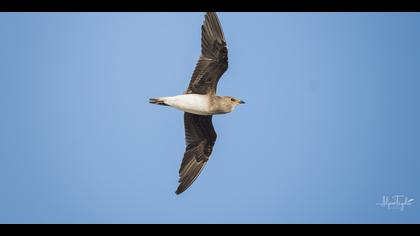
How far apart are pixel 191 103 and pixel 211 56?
1.20m

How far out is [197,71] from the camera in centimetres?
1770

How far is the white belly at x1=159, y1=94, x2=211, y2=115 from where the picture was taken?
1748 cm

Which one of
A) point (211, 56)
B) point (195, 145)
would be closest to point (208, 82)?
point (211, 56)

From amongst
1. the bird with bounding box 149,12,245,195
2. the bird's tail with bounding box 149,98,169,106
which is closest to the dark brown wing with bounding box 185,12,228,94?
the bird with bounding box 149,12,245,195

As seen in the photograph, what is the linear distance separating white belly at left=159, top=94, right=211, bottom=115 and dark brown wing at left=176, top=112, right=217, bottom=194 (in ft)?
3.38

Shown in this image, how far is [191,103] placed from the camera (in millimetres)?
17625

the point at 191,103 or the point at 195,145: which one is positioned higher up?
the point at 191,103

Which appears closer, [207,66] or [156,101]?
[156,101]

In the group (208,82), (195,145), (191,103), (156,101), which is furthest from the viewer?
(195,145)

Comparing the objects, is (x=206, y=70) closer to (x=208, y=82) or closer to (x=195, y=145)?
(x=208, y=82)

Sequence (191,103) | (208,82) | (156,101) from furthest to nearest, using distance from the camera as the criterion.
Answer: (208,82) < (191,103) < (156,101)

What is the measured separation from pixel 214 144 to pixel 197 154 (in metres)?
0.51

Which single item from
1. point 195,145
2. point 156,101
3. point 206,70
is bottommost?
point 195,145
